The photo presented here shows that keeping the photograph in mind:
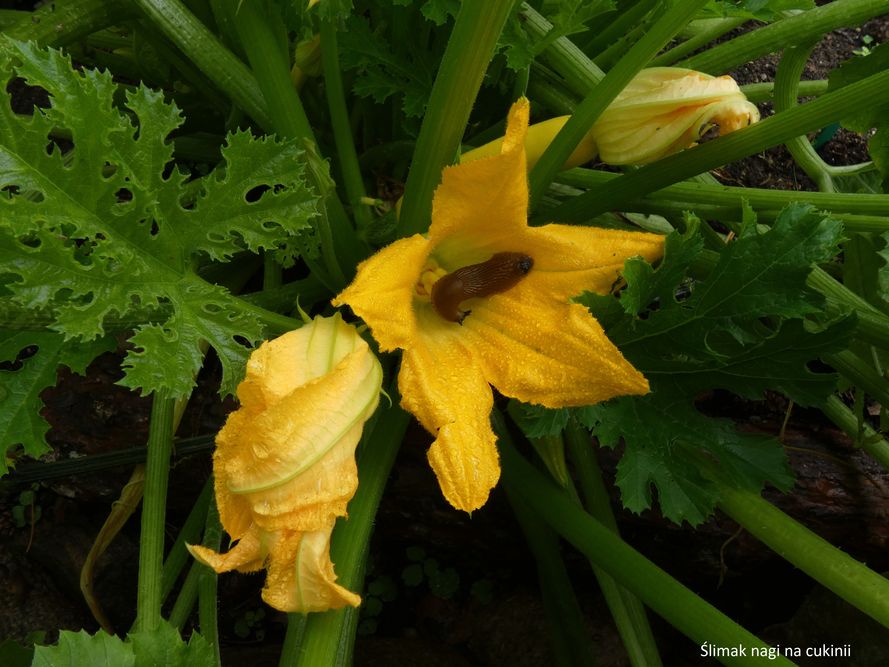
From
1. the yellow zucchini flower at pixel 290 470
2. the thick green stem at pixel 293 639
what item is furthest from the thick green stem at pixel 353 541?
the yellow zucchini flower at pixel 290 470

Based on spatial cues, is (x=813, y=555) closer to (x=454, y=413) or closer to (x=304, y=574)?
(x=454, y=413)

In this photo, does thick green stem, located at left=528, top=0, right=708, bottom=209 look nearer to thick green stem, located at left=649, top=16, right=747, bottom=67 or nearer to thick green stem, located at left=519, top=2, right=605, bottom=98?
thick green stem, located at left=519, top=2, right=605, bottom=98

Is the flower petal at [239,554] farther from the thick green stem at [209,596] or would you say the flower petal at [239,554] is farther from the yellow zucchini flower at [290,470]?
the thick green stem at [209,596]

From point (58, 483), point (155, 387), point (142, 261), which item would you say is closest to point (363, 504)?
point (155, 387)

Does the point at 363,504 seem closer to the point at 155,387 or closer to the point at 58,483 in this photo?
the point at 155,387

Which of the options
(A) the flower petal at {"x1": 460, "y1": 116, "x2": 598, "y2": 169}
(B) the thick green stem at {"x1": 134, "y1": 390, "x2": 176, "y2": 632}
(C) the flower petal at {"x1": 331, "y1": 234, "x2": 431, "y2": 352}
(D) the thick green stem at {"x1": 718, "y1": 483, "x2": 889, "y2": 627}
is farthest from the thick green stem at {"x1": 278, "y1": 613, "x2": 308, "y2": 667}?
(A) the flower petal at {"x1": 460, "y1": 116, "x2": 598, "y2": 169}
